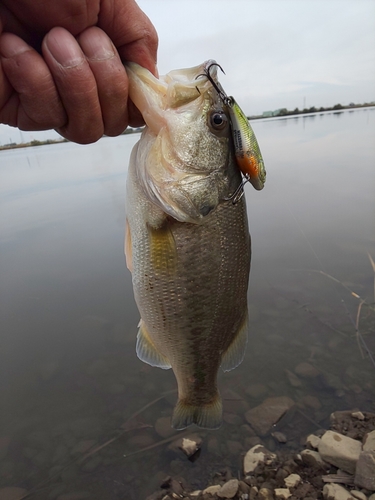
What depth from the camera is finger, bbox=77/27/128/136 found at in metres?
1.51

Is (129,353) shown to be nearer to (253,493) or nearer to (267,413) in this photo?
Answer: (267,413)

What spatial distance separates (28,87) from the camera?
1488 millimetres

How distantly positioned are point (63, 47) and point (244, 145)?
0.89 m

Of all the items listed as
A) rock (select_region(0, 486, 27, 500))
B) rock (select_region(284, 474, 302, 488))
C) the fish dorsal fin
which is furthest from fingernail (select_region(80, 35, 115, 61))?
rock (select_region(0, 486, 27, 500))

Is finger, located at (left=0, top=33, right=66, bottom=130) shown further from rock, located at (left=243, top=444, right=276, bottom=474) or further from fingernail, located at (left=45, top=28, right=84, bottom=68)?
rock, located at (left=243, top=444, right=276, bottom=474)

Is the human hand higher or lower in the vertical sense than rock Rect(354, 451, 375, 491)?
higher

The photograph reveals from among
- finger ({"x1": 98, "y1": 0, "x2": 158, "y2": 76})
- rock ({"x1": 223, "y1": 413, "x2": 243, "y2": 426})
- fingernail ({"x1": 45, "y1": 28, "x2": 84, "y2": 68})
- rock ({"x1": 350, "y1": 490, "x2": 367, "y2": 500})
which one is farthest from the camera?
rock ({"x1": 223, "y1": 413, "x2": 243, "y2": 426})

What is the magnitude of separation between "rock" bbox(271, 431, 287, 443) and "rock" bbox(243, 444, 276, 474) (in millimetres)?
196

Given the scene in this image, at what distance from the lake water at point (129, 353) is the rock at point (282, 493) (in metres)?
0.54

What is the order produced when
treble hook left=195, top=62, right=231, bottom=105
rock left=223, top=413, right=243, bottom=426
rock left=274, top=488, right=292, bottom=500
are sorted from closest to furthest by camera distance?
1. treble hook left=195, top=62, right=231, bottom=105
2. rock left=274, top=488, right=292, bottom=500
3. rock left=223, top=413, right=243, bottom=426

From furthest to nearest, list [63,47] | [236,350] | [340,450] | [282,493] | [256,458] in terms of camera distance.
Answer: [256,458] < [340,450] < [282,493] < [236,350] < [63,47]

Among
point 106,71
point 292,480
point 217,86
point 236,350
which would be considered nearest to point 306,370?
point 292,480

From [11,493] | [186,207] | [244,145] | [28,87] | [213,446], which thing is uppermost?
[28,87]

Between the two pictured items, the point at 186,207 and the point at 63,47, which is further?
the point at 186,207
